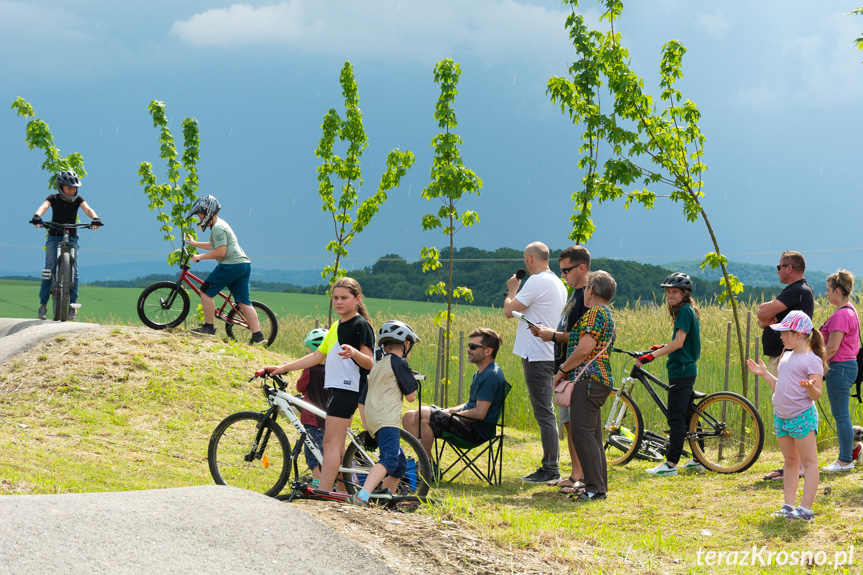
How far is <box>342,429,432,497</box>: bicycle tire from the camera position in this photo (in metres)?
5.80

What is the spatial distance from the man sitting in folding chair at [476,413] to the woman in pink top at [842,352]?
2.82 m

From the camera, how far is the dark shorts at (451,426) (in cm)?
702

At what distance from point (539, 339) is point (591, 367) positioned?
1.02 m

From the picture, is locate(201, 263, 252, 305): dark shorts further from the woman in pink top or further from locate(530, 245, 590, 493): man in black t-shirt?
the woman in pink top

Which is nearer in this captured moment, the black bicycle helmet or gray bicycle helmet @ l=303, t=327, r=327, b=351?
gray bicycle helmet @ l=303, t=327, r=327, b=351

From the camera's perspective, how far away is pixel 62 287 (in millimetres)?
11602

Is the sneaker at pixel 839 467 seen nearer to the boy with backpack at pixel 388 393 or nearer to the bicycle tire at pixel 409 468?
the bicycle tire at pixel 409 468

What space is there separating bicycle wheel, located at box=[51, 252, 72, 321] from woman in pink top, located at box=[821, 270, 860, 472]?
9.28 meters

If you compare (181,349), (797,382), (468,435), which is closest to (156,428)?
(181,349)

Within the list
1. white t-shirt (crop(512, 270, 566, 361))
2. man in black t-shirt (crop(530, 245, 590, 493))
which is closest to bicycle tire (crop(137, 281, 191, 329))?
white t-shirt (crop(512, 270, 566, 361))

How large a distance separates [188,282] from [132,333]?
3.77ft

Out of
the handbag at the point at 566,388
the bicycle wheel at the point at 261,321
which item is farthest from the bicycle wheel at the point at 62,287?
the handbag at the point at 566,388

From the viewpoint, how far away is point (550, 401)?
24.3 feet

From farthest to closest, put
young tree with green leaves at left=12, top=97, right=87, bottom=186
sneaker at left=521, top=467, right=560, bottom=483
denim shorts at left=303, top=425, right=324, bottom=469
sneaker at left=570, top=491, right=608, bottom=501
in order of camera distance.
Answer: young tree with green leaves at left=12, top=97, right=87, bottom=186 → sneaker at left=521, top=467, right=560, bottom=483 → sneaker at left=570, top=491, right=608, bottom=501 → denim shorts at left=303, top=425, right=324, bottom=469
